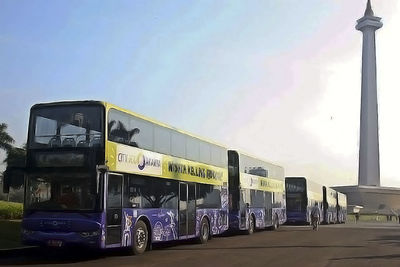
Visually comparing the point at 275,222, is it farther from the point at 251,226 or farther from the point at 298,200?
the point at 298,200

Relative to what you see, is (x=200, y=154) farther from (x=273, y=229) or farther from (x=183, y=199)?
(x=273, y=229)

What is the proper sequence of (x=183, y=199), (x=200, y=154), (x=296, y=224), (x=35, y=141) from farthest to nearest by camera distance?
(x=296, y=224) < (x=200, y=154) < (x=183, y=199) < (x=35, y=141)

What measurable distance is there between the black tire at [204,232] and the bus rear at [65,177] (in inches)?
266

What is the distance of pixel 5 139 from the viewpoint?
42.2 m

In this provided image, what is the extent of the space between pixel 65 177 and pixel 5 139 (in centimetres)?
3232

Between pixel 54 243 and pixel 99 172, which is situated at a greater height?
pixel 99 172

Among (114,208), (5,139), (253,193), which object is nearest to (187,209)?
(114,208)

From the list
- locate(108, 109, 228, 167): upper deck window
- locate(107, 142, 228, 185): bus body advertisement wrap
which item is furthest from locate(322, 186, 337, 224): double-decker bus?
locate(107, 142, 228, 185): bus body advertisement wrap

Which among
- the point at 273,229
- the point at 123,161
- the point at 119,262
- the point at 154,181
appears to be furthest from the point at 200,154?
the point at 273,229

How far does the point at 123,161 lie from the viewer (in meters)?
13.2

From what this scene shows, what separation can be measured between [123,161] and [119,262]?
2508 mm

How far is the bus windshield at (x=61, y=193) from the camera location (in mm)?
12250

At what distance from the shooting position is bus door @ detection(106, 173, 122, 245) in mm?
12516

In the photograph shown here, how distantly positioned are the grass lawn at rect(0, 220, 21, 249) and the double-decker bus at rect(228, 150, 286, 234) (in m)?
9.00
